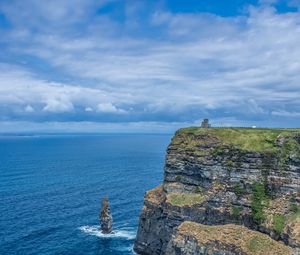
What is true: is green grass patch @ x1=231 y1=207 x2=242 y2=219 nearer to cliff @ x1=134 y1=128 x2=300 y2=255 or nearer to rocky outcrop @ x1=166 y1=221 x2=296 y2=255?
cliff @ x1=134 y1=128 x2=300 y2=255

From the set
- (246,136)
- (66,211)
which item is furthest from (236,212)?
(66,211)

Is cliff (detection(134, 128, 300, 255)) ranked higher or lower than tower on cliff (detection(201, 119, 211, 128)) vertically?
lower

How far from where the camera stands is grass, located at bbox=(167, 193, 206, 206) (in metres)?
85.5

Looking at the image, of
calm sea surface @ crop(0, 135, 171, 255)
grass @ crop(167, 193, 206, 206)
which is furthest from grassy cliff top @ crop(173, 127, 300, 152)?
calm sea surface @ crop(0, 135, 171, 255)

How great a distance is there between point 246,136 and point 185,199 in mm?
21193

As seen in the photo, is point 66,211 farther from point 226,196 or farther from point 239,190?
point 239,190

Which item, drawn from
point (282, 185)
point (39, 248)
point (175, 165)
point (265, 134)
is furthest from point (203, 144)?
point (39, 248)

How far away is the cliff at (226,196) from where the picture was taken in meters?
72.2

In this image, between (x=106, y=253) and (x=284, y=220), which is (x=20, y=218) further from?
(x=284, y=220)

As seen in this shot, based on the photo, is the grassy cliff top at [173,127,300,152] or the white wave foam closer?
the grassy cliff top at [173,127,300,152]

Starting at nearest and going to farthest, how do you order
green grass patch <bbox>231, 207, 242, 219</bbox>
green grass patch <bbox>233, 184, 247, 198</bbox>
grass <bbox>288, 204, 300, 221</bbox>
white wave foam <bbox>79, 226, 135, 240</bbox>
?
grass <bbox>288, 204, 300, 221</bbox>
green grass patch <bbox>231, 207, 242, 219</bbox>
green grass patch <bbox>233, 184, 247, 198</bbox>
white wave foam <bbox>79, 226, 135, 240</bbox>

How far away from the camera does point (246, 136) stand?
9175 centimetres

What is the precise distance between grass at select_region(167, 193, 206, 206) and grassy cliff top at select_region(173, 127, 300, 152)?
13350 millimetres

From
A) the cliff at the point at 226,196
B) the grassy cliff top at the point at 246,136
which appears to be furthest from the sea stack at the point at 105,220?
the grassy cliff top at the point at 246,136
